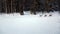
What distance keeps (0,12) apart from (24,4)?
332 mm

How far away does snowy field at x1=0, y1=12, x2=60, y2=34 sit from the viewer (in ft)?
5.04

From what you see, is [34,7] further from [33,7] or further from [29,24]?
[29,24]

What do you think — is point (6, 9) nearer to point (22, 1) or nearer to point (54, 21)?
point (22, 1)

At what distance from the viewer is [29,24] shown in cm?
156

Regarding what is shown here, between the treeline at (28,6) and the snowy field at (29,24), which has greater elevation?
the treeline at (28,6)

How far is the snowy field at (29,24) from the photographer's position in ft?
5.04

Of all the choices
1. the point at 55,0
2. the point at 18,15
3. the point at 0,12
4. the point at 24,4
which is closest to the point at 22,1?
the point at 24,4

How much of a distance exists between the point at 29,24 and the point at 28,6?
9.3 inches

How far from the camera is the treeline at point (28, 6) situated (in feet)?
5.03

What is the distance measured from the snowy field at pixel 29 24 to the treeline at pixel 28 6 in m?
0.07

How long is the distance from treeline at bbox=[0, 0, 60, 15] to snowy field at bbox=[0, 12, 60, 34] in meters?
0.07

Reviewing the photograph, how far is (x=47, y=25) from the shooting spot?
1543mm

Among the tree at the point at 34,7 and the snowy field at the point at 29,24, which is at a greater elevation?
the tree at the point at 34,7

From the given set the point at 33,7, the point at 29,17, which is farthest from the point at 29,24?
the point at 33,7
